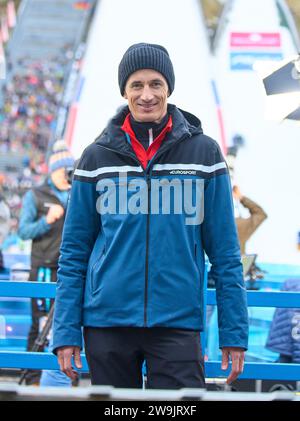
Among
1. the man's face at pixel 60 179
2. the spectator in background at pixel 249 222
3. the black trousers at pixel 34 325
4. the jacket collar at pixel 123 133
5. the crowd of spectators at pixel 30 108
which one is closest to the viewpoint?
the jacket collar at pixel 123 133

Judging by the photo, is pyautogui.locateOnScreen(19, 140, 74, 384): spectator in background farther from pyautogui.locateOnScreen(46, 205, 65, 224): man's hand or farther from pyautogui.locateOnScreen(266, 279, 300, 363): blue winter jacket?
pyautogui.locateOnScreen(266, 279, 300, 363): blue winter jacket

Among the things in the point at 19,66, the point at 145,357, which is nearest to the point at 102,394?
the point at 145,357

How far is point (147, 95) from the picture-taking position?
2652 millimetres

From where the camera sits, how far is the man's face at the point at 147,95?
265 cm

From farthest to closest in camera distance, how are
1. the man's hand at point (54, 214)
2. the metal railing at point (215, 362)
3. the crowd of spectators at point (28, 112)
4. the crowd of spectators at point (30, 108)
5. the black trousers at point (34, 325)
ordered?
the crowd of spectators at point (30, 108) < the crowd of spectators at point (28, 112) < the man's hand at point (54, 214) < the black trousers at point (34, 325) < the metal railing at point (215, 362)

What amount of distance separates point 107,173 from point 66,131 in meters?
7.17

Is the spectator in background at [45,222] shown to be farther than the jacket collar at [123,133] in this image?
Yes

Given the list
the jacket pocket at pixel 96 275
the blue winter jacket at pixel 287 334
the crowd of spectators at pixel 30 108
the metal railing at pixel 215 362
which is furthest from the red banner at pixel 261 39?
the crowd of spectators at pixel 30 108

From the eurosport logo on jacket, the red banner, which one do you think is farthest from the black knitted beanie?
the red banner

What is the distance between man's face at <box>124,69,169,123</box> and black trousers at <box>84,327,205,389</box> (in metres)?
0.66

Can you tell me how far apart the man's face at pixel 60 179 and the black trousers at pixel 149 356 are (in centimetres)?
358

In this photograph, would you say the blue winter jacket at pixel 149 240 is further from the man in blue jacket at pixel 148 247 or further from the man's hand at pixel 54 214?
the man's hand at pixel 54 214

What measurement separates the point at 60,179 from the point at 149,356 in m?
3.65

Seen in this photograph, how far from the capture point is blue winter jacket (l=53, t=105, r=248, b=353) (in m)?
2.53
